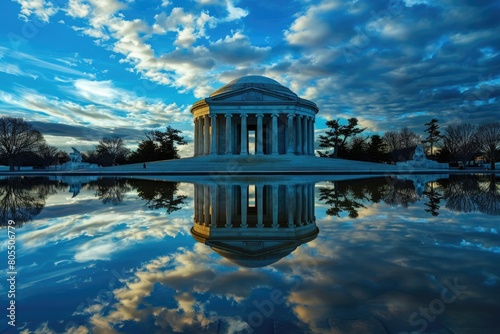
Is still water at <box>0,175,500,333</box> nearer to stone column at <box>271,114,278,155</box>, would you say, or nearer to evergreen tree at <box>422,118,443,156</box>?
stone column at <box>271,114,278,155</box>

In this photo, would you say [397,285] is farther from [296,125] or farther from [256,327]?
[296,125]

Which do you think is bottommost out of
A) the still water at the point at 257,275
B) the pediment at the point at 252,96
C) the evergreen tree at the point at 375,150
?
the still water at the point at 257,275

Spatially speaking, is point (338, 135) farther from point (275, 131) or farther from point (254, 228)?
point (254, 228)

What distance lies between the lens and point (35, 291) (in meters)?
4.76

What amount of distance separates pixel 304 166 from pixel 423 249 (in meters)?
43.5

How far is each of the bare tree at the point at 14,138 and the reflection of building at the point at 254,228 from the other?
76.4 m

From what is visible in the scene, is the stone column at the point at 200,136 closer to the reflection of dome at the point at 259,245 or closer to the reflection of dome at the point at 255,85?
the reflection of dome at the point at 255,85

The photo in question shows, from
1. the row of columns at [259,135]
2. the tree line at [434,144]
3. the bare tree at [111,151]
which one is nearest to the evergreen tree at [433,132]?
the tree line at [434,144]

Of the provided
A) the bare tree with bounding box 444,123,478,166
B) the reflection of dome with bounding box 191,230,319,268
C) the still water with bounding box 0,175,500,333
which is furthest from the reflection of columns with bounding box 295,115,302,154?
the reflection of dome with bounding box 191,230,319,268

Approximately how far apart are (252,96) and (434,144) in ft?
239

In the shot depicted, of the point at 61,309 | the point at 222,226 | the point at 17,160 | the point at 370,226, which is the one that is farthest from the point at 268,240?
the point at 17,160

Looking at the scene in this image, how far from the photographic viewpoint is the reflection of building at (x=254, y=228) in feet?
21.8

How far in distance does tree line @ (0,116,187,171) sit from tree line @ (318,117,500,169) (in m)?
40.7

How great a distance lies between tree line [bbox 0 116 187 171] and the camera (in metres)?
72.6
